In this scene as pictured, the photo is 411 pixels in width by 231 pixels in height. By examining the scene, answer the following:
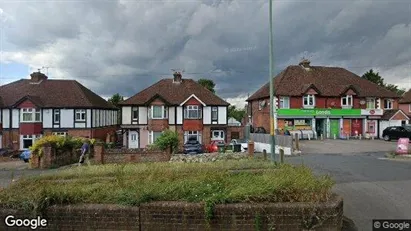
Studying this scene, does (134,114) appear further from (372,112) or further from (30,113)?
(372,112)

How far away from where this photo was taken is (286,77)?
41.8 meters

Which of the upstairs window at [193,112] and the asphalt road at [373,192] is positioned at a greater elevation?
the upstairs window at [193,112]

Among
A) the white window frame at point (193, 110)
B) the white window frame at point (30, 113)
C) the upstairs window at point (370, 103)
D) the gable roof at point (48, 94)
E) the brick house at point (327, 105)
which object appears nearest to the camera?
the white window frame at point (30, 113)

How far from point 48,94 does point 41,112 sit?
2.81m

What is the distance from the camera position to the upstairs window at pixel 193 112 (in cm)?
3609

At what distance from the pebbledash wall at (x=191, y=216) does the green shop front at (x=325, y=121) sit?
33207 mm

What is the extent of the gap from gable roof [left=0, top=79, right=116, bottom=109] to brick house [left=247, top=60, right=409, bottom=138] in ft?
78.7

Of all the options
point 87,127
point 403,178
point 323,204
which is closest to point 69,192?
point 323,204

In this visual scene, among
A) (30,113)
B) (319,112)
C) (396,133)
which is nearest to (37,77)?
(30,113)

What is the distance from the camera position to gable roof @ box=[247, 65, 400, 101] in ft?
132

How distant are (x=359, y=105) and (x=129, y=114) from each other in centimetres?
3028

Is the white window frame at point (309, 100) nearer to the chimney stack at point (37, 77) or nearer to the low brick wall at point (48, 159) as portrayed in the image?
the low brick wall at point (48, 159)

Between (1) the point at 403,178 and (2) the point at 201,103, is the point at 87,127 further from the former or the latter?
(1) the point at 403,178

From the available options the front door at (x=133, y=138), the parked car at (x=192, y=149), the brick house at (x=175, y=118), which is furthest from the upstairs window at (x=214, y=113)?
the front door at (x=133, y=138)
